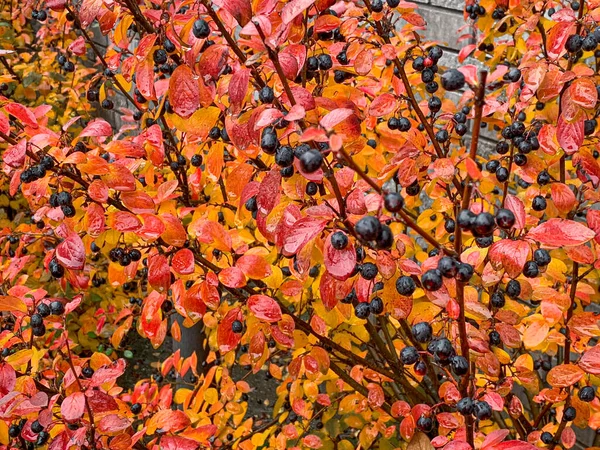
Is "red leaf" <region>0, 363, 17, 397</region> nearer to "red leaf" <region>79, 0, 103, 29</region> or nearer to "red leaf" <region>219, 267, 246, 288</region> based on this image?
"red leaf" <region>219, 267, 246, 288</region>

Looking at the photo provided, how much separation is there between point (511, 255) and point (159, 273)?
2.79 ft

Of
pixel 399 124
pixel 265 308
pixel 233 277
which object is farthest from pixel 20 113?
pixel 399 124

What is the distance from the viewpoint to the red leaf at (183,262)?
1.48 m

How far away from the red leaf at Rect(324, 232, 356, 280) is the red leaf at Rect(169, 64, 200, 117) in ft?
1.59

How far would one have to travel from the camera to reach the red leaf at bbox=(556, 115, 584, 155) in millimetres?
1336

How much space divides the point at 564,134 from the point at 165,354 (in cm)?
377

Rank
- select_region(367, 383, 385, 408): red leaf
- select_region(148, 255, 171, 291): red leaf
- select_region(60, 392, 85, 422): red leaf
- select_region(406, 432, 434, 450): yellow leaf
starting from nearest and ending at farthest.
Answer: select_region(406, 432, 434, 450): yellow leaf, select_region(60, 392, 85, 422): red leaf, select_region(148, 255, 171, 291): red leaf, select_region(367, 383, 385, 408): red leaf

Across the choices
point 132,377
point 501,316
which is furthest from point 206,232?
point 132,377

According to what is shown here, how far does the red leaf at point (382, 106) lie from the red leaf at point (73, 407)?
1.01 m

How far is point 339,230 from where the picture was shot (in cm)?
114

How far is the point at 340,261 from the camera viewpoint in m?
1.13

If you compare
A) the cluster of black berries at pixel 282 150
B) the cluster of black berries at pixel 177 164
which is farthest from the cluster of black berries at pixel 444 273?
the cluster of black berries at pixel 177 164

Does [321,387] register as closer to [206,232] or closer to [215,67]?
[206,232]

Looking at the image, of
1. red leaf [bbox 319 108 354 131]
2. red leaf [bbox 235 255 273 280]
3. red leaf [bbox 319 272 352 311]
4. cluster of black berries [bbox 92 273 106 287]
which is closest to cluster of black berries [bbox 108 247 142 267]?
red leaf [bbox 235 255 273 280]
